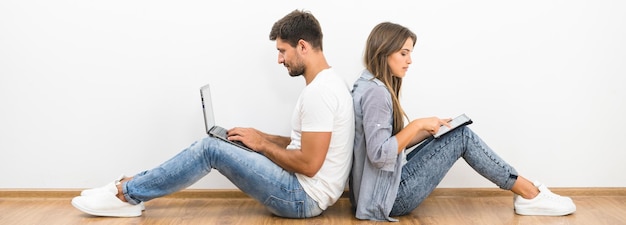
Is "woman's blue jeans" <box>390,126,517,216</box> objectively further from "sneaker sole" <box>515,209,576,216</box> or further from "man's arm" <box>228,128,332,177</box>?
"man's arm" <box>228,128,332,177</box>

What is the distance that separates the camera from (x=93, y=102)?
374 cm

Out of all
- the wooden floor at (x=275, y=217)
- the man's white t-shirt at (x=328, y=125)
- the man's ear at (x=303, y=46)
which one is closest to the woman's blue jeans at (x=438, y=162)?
the wooden floor at (x=275, y=217)

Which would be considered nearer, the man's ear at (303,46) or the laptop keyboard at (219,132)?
the man's ear at (303,46)

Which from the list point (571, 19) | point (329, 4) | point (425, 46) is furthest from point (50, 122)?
point (571, 19)

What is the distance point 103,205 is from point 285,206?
0.69 metres

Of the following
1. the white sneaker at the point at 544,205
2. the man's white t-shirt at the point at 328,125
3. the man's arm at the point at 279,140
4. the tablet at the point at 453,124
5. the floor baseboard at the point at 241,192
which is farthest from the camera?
the floor baseboard at the point at 241,192

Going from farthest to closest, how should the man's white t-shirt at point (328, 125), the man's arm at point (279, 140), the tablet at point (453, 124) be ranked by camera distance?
the man's arm at point (279, 140) → the tablet at point (453, 124) → the man's white t-shirt at point (328, 125)

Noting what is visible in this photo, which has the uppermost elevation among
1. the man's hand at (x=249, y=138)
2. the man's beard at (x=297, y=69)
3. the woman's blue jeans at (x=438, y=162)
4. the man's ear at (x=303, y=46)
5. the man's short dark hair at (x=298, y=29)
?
the man's short dark hair at (x=298, y=29)

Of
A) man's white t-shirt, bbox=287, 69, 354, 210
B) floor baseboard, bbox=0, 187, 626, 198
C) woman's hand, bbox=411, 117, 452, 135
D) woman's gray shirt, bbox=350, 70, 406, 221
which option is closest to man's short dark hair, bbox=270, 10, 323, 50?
man's white t-shirt, bbox=287, 69, 354, 210

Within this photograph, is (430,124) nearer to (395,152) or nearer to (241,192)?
(395,152)

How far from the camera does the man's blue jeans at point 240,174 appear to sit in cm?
320

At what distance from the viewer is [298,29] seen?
3.17m

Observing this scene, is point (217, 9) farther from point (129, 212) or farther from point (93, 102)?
point (129, 212)

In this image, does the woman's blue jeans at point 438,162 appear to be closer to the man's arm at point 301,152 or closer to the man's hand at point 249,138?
the man's arm at point 301,152
